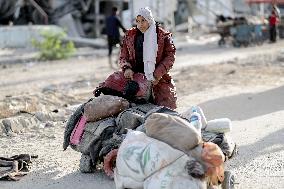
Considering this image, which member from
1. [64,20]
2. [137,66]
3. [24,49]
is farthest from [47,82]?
[64,20]

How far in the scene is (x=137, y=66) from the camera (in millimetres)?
6766

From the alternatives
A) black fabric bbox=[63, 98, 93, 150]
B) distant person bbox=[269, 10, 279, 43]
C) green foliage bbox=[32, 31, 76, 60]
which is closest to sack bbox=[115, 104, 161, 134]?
black fabric bbox=[63, 98, 93, 150]

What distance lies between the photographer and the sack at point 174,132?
4.85 m

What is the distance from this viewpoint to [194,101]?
10.9 m

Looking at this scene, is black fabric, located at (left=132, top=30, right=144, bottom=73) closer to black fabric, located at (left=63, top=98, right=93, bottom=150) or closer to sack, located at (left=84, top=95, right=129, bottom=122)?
sack, located at (left=84, top=95, right=129, bottom=122)

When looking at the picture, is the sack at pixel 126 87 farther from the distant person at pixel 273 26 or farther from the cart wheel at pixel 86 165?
the distant person at pixel 273 26

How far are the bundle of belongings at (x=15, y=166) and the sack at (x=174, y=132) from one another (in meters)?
1.69

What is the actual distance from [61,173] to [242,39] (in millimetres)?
18167

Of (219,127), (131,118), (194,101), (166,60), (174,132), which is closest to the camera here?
(174,132)

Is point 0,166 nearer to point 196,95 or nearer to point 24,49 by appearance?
point 196,95

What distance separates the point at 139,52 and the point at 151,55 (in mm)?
205

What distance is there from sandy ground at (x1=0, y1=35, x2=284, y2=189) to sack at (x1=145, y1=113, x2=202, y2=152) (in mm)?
937

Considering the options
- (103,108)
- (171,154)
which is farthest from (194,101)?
(171,154)

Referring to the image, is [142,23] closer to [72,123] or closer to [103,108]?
[103,108]
